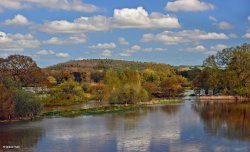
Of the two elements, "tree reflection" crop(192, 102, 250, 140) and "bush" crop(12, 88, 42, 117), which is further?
"bush" crop(12, 88, 42, 117)

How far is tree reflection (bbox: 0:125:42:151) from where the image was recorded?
32719 millimetres

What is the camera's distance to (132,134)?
36625mm

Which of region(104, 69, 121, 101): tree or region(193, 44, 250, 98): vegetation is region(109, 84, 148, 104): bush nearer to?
region(104, 69, 121, 101): tree

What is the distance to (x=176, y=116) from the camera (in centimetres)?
5175

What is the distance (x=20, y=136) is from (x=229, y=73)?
189 feet

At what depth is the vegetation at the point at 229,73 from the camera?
3310 inches

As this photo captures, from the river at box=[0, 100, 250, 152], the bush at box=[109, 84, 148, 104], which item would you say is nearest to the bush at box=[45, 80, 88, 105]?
the bush at box=[109, 84, 148, 104]

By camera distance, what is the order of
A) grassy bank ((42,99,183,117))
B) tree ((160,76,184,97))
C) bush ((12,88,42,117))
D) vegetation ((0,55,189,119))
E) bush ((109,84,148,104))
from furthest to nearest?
tree ((160,76,184,97))
bush ((109,84,148,104))
grassy bank ((42,99,183,117))
vegetation ((0,55,189,119))
bush ((12,88,42,117))

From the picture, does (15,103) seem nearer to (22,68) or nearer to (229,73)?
(22,68)

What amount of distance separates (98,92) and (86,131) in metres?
46.1

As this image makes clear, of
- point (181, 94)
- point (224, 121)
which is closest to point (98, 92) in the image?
point (181, 94)

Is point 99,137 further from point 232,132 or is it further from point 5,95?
point 5,95

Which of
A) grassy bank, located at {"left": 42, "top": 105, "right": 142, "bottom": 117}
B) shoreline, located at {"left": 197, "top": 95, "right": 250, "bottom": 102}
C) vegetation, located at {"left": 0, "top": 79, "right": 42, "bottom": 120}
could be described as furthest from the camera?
shoreline, located at {"left": 197, "top": 95, "right": 250, "bottom": 102}

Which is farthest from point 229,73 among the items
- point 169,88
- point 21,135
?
point 21,135
